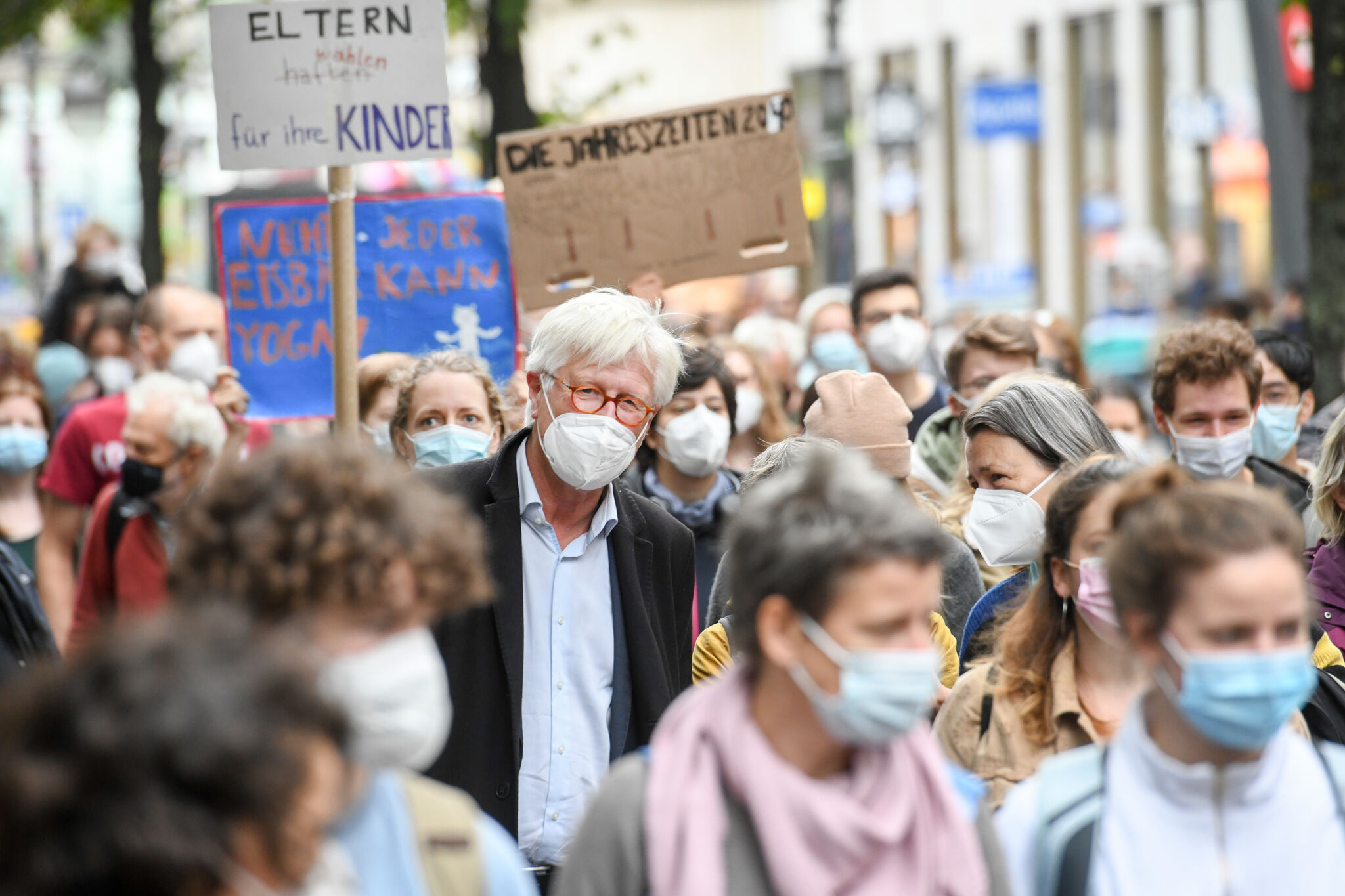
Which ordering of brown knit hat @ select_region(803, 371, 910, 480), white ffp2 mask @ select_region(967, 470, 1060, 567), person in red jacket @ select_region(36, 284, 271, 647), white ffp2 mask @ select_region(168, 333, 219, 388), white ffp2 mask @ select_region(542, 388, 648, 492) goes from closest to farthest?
white ffp2 mask @ select_region(542, 388, 648, 492)
white ffp2 mask @ select_region(967, 470, 1060, 567)
brown knit hat @ select_region(803, 371, 910, 480)
person in red jacket @ select_region(36, 284, 271, 647)
white ffp2 mask @ select_region(168, 333, 219, 388)

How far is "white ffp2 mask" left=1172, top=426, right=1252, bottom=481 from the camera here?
5445 mm

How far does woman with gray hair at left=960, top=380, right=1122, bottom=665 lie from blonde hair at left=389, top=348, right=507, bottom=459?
1.68 metres

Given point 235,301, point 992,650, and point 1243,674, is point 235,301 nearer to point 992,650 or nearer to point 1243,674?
point 992,650

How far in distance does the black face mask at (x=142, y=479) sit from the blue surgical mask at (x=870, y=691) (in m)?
3.67

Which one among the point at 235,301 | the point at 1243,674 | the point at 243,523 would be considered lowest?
the point at 1243,674

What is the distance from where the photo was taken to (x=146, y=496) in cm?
561

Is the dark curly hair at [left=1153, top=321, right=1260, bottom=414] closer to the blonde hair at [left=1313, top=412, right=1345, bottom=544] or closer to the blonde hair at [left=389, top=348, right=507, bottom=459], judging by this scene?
the blonde hair at [left=1313, top=412, right=1345, bottom=544]

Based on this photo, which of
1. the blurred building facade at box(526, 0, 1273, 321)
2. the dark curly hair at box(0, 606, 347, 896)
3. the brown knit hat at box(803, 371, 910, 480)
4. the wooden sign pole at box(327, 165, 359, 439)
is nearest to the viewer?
the dark curly hair at box(0, 606, 347, 896)

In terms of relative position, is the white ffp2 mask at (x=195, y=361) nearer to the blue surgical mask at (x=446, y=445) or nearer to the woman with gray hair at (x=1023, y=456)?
the blue surgical mask at (x=446, y=445)

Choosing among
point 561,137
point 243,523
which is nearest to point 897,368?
point 561,137

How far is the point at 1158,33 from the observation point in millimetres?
32250

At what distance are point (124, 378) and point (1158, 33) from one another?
26718mm

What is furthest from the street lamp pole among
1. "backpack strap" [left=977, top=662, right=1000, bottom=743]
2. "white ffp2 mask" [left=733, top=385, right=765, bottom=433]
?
"backpack strap" [left=977, top=662, right=1000, bottom=743]

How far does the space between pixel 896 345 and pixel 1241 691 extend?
200 inches
